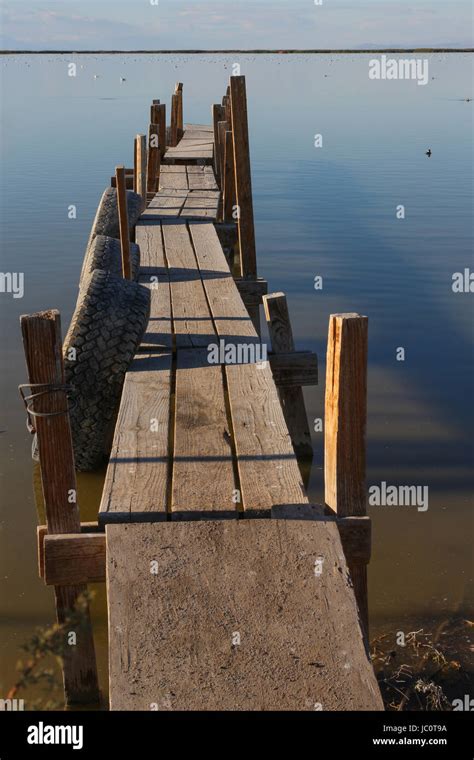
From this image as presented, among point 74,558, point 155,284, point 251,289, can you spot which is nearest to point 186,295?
point 155,284

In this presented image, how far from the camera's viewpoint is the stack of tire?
7.02m

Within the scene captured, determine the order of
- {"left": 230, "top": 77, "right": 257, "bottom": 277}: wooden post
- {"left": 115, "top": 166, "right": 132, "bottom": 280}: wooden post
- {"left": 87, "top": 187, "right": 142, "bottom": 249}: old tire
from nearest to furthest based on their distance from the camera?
1. {"left": 115, "top": 166, "right": 132, "bottom": 280}: wooden post
2. {"left": 230, "top": 77, "right": 257, "bottom": 277}: wooden post
3. {"left": 87, "top": 187, "right": 142, "bottom": 249}: old tire

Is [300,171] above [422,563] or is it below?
above

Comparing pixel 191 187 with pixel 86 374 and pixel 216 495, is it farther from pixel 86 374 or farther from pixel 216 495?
pixel 216 495

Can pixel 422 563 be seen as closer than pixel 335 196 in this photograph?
Yes

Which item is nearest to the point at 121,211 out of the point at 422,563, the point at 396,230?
the point at 422,563

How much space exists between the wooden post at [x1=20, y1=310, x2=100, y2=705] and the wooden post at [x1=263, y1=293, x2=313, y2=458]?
12.6 ft

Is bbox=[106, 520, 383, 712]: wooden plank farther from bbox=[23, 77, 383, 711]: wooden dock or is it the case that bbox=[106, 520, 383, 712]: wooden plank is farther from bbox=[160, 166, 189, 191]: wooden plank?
bbox=[160, 166, 189, 191]: wooden plank

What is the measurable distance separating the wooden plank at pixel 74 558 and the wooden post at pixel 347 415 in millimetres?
1173

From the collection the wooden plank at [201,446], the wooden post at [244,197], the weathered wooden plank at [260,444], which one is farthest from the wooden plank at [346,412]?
the wooden post at [244,197]

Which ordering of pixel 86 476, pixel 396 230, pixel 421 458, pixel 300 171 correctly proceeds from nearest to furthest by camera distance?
pixel 86 476 < pixel 421 458 < pixel 396 230 < pixel 300 171

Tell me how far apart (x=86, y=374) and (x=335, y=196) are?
17.8m

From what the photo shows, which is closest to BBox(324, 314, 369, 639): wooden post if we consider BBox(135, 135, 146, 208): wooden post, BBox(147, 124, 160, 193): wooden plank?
BBox(135, 135, 146, 208): wooden post

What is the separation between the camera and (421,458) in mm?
8828
